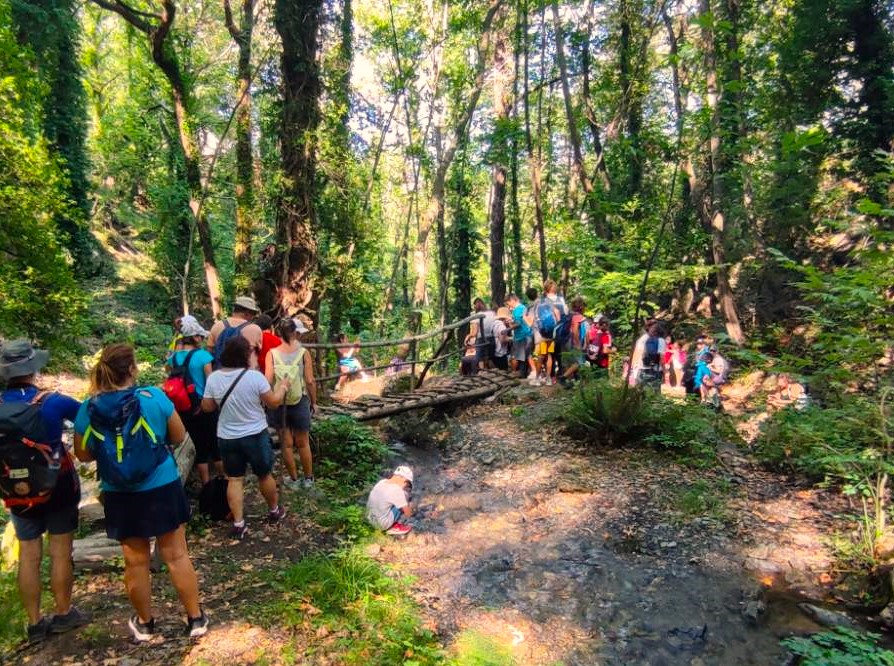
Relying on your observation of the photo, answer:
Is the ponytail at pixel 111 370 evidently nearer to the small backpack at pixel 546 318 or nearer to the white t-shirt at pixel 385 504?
the white t-shirt at pixel 385 504

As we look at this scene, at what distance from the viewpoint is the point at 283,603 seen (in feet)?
12.3

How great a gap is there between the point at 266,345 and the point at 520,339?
635 cm

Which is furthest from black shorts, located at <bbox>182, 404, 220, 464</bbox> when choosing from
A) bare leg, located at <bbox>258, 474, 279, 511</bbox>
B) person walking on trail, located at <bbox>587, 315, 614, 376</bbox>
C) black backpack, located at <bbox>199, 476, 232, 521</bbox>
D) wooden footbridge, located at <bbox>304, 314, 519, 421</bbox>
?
person walking on trail, located at <bbox>587, 315, 614, 376</bbox>

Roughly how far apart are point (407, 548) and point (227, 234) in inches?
967

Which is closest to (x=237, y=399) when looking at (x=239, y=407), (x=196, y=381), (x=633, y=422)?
(x=239, y=407)

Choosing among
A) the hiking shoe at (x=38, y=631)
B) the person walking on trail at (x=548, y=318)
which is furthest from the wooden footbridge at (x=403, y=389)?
the hiking shoe at (x=38, y=631)

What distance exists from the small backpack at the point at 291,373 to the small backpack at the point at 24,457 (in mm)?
2258

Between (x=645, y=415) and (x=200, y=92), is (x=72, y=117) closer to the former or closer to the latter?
(x=200, y=92)

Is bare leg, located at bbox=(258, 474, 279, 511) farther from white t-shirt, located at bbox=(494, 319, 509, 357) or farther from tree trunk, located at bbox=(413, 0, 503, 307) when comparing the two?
tree trunk, located at bbox=(413, 0, 503, 307)

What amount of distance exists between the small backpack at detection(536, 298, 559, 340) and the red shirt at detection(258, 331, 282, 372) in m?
5.41

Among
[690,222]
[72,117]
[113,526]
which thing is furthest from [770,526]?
[72,117]

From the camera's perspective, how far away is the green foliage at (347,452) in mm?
6461

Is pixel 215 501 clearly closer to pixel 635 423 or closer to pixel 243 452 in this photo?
pixel 243 452

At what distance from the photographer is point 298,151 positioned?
8.42 metres
